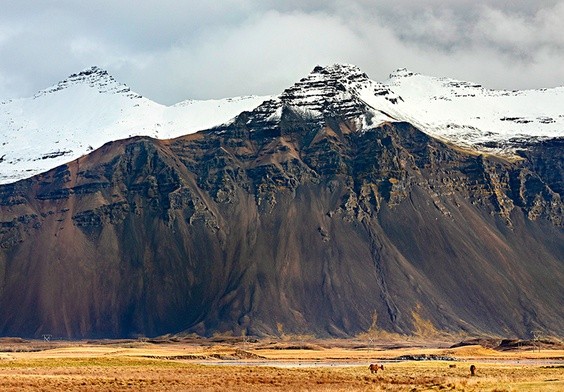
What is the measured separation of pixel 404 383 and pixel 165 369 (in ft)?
108

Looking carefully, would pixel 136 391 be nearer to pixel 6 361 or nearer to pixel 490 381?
pixel 490 381

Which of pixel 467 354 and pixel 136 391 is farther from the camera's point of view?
pixel 467 354

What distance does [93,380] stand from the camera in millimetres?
95688

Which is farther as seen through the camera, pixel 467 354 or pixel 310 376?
pixel 467 354

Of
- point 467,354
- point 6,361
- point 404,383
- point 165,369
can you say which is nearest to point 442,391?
point 404,383

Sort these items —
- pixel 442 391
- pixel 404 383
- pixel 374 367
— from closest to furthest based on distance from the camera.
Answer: pixel 442 391 → pixel 404 383 → pixel 374 367

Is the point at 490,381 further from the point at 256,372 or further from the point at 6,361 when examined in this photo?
the point at 6,361

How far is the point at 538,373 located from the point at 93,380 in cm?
5030

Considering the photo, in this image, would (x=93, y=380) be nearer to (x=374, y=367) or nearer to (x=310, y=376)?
(x=310, y=376)

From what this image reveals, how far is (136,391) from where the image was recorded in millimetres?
89438

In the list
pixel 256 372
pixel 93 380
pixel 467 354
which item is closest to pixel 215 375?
pixel 256 372

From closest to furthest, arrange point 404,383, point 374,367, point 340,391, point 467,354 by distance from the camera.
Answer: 1. point 340,391
2. point 404,383
3. point 374,367
4. point 467,354

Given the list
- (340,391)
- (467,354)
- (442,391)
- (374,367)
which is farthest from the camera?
(467,354)

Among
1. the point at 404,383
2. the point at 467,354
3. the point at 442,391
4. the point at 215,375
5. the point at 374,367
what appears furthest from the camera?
the point at 467,354
